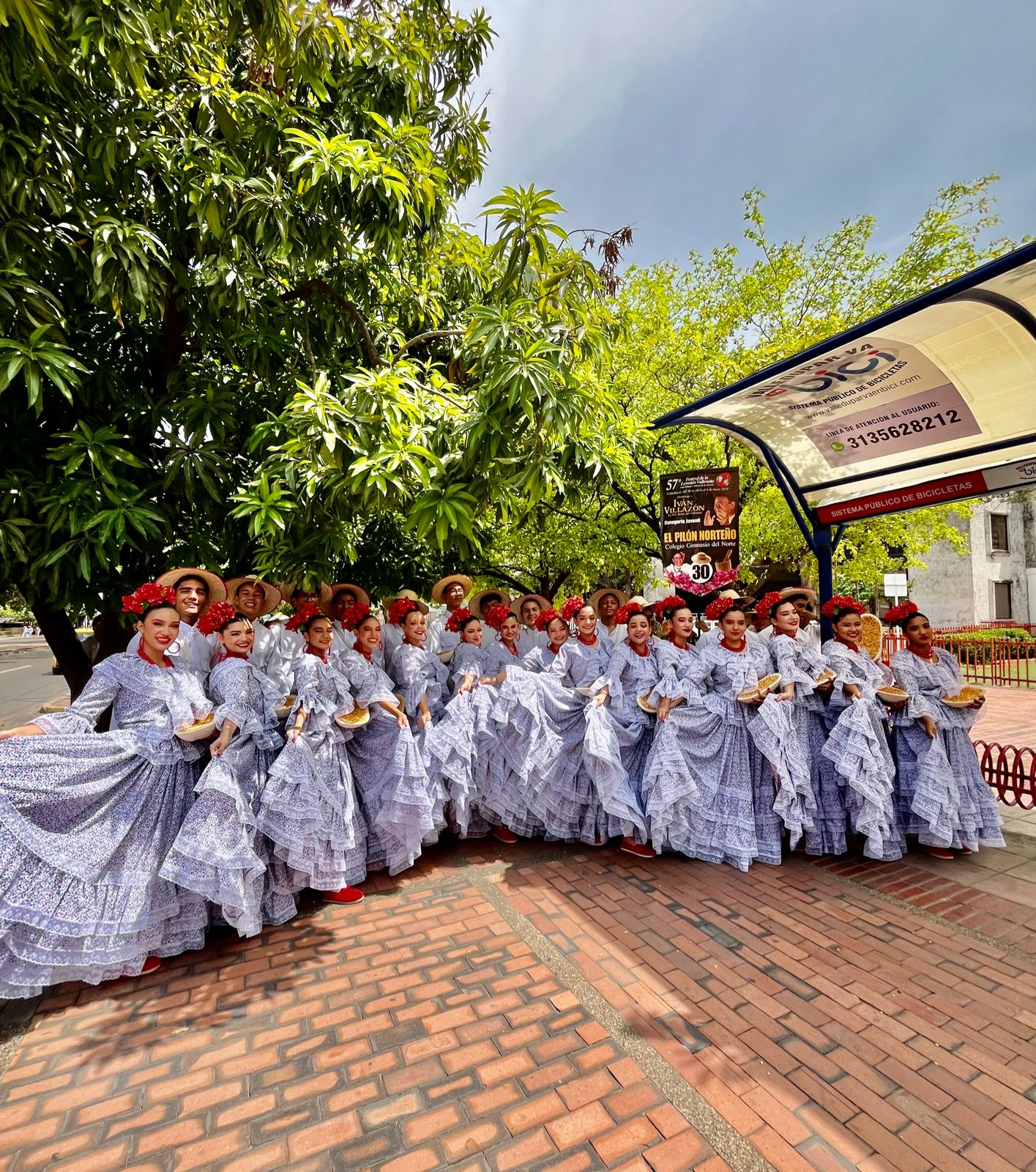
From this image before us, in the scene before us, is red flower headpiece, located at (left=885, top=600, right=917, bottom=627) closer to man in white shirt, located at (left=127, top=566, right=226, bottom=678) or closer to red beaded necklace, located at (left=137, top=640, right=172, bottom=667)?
man in white shirt, located at (left=127, top=566, right=226, bottom=678)

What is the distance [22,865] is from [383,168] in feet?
14.1

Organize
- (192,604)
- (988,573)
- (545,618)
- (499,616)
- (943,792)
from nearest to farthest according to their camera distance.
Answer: (192,604) → (943,792) → (499,616) → (545,618) → (988,573)

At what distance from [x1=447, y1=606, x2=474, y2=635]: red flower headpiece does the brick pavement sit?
239 cm

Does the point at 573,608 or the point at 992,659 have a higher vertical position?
the point at 573,608

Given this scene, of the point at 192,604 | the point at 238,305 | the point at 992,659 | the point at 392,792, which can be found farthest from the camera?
the point at 992,659

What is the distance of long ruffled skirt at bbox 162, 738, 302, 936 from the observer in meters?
3.35

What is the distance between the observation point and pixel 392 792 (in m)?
4.29

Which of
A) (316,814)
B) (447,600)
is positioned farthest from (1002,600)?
(316,814)

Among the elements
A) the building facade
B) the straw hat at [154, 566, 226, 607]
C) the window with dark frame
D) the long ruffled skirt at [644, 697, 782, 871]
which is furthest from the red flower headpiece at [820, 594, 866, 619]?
the window with dark frame

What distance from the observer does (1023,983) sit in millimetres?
3189

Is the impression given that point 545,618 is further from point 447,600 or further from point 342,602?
point 342,602

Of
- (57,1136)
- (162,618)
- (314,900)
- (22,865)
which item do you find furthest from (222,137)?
(57,1136)

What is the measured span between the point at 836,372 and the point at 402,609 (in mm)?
3957

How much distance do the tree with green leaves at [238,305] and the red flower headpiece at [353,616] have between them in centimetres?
43
